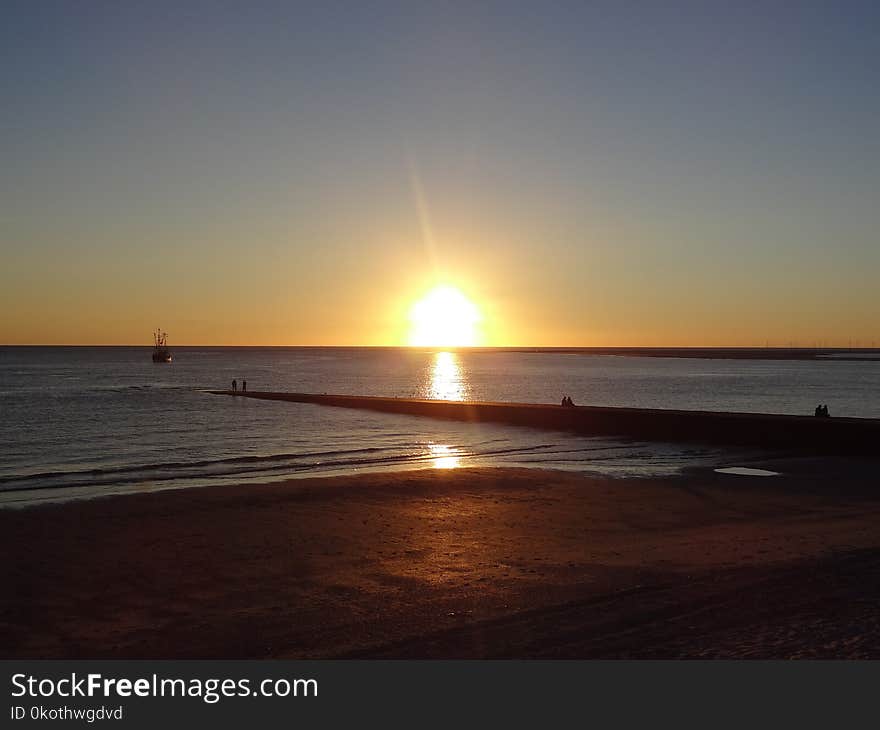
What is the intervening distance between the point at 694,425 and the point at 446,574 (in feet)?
95.7

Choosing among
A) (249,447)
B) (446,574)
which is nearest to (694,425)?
(249,447)

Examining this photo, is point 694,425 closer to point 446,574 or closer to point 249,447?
point 249,447

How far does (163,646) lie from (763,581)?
8.45 meters

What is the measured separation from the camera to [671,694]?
24.6 ft

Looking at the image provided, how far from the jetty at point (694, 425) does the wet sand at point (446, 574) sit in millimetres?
12052

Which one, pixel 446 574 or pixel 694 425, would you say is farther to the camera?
pixel 694 425

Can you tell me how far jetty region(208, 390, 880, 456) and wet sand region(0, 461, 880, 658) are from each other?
12.1 meters

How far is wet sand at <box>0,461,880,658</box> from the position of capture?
9.53 meters

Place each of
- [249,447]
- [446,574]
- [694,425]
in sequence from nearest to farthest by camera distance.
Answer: [446,574], [249,447], [694,425]

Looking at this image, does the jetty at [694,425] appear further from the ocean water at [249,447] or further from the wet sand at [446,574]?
the wet sand at [446,574]

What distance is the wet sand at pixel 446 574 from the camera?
9531mm

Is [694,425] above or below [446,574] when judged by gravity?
above

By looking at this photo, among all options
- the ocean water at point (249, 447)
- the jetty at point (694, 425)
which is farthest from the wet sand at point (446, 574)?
the jetty at point (694, 425)

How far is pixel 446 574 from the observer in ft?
43.4
